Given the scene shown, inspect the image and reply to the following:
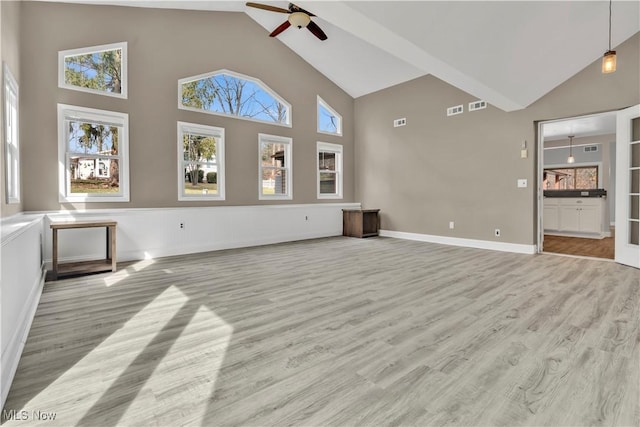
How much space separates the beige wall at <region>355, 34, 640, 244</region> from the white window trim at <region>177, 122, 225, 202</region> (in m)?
3.55

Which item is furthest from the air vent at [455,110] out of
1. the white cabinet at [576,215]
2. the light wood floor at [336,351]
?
the white cabinet at [576,215]

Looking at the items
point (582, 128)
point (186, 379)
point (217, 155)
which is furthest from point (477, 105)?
point (186, 379)

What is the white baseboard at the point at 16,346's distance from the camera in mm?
1553

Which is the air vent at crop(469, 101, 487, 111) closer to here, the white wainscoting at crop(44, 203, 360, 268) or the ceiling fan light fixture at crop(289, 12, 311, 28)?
the ceiling fan light fixture at crop(289, 12, 311, 28)

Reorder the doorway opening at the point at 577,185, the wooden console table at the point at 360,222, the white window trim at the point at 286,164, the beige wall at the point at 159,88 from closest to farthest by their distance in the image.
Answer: the beige wall at the point at 159,88, the doorway opening at the point at 577,185, the white window trim at the point at 286,164, the wooden console table at the point at 360,222

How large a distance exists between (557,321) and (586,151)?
9.30m

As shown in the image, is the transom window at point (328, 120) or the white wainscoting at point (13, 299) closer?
the white wainscoting at point (13, 299)

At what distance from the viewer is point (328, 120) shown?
7.71m

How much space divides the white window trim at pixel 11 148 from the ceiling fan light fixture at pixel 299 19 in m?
3.46

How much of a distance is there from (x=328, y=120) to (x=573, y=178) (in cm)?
797

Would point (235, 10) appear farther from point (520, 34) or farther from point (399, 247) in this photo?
point (399, 247)

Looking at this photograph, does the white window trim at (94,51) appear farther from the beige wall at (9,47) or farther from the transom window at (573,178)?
the transom window at (573,178)

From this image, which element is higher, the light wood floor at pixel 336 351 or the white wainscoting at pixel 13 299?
the white wainscoting at pixel 13 299

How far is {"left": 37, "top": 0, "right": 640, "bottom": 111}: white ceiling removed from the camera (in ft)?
9.68
